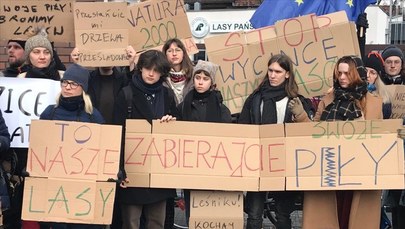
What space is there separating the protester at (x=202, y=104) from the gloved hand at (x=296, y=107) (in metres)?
0.48

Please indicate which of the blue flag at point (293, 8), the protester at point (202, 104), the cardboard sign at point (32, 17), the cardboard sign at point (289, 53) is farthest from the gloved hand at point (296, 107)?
the blue flag at point (293, 8)

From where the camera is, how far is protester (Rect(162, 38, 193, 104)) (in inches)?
181

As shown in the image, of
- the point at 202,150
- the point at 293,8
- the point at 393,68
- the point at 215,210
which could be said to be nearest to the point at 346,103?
the point at 202,150

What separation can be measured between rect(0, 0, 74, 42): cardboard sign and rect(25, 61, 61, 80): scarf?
434 mm

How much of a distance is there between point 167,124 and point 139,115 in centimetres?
22

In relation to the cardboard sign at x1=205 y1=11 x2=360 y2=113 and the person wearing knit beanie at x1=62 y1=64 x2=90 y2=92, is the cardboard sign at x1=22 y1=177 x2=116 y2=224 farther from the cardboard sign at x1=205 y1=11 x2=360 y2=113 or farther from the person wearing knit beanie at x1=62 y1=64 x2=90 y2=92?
the cardboard sign at x1=205 y1=11 x2=360 y2=113

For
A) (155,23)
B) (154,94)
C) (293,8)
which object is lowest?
(154,94)

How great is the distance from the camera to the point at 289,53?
15.7 ft

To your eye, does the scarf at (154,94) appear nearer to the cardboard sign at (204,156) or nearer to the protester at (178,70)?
the cardboard sign at (204,156)

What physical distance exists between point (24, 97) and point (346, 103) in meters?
2.40

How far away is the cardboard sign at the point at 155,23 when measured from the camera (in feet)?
16.5

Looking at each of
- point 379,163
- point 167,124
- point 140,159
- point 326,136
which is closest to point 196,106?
point 167,124

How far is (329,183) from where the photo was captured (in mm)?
4059

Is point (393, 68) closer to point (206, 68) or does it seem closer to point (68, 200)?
point (206, 68)
